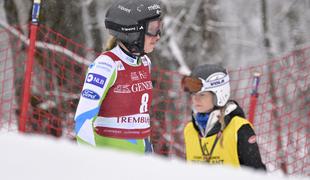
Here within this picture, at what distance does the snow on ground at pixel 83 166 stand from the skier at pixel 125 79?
6.72ft

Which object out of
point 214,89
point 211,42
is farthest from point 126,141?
point 211,42

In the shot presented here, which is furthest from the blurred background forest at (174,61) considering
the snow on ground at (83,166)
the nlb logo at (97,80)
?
the snow on ground at (83,166)

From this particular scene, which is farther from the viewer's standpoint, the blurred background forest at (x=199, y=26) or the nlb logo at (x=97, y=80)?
the blurred background forest at (x=199, y=26)

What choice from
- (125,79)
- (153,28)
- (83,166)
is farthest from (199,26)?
(83,166)

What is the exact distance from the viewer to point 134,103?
3.49 m

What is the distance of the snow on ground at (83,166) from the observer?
112 cm

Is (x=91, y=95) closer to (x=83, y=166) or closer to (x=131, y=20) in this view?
(x=131, y=20)

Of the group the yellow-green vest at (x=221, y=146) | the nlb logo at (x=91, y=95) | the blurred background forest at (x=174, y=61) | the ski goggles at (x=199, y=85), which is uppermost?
the blurred background forest at (x=174, y=61)

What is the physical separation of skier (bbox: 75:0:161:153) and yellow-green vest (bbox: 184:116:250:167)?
0.39 metres

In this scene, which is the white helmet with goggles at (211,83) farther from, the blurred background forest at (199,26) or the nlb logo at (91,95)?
the blurred background forest at (199,26)

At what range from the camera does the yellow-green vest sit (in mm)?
3689

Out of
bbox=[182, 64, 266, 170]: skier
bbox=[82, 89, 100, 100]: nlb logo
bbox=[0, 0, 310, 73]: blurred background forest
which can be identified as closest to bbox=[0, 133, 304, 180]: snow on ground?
bbox=[82, 89, 100, 100]: nlb logo

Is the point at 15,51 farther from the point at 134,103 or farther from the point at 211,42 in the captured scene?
the point at 211,42

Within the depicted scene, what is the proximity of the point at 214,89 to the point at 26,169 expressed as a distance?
9.39 ft
